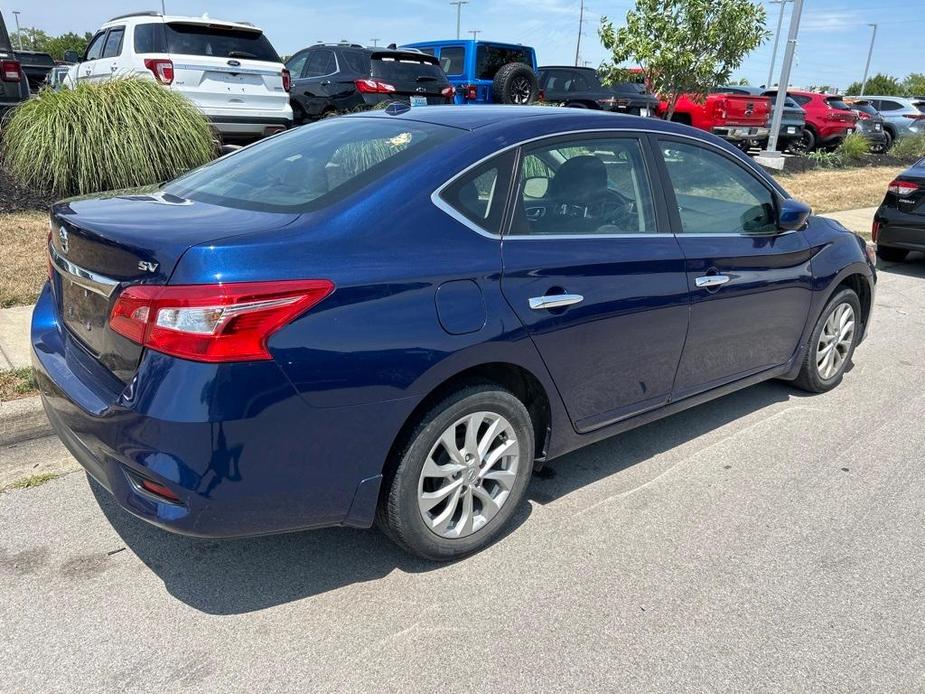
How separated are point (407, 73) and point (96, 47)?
14.7 ft

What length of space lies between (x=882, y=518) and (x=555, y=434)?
1607 millimetres

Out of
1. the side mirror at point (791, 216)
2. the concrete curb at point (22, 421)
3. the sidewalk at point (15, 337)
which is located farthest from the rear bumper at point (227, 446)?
the side mirror at point (791, 216)

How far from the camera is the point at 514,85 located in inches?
573

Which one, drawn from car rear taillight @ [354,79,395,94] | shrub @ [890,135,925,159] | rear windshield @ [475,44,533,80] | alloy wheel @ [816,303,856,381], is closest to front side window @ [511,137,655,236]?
alloy wheel @ [816,303,856,381]

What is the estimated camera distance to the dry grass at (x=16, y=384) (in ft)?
13.1

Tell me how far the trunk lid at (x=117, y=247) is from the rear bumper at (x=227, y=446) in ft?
0.48

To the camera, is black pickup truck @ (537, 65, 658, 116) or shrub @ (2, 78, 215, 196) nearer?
shrub @ (2, 78, 215, 196)

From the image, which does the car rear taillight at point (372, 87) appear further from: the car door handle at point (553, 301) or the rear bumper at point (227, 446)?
the rear bumper at point (227, 446)

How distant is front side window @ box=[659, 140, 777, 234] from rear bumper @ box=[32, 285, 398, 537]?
6.52ft

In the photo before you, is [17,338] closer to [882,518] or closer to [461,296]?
[461,296]

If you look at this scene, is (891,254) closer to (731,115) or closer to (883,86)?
(731,115)

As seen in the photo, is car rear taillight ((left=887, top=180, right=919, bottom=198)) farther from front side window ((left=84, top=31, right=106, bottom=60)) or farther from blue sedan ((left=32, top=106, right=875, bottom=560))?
front side window ((left=84, top=31, right=106, bottom=60))

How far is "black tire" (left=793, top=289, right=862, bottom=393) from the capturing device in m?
4.78

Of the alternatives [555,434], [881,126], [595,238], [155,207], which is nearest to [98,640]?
[155,207]
